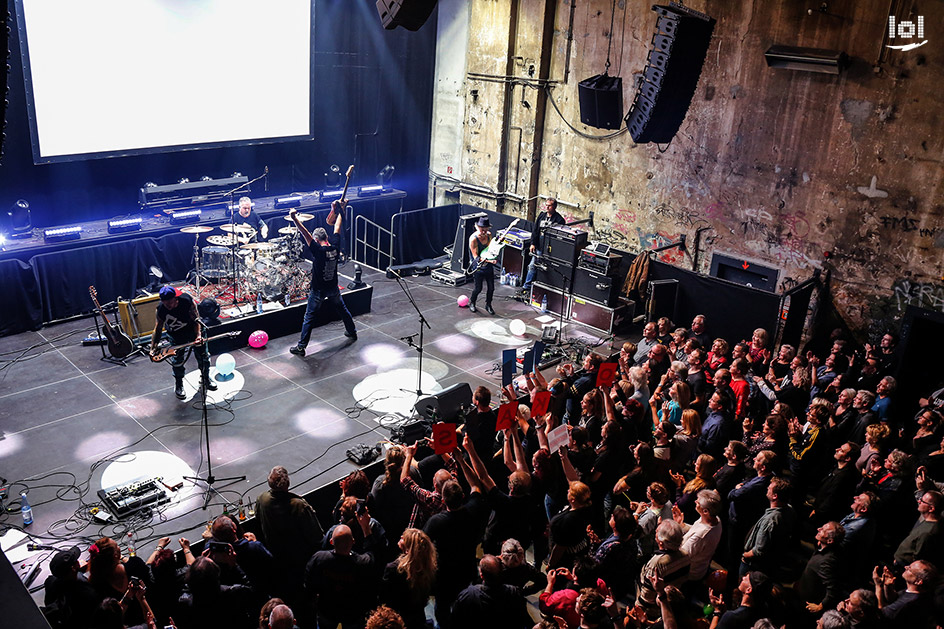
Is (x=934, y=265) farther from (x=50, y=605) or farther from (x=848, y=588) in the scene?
(x=50, y=605)

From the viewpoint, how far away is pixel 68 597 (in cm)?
433

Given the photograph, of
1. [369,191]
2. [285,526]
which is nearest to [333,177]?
[369,191]

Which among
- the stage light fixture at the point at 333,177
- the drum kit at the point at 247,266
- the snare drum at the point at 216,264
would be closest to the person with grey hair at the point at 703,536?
the drum kit at the point at 247,266

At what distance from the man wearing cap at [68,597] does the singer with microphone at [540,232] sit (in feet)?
28.9

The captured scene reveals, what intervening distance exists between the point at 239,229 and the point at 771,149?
7.91 m

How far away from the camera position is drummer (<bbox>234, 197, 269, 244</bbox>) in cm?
1140

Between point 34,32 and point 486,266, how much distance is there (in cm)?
709

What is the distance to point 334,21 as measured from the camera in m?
14.2

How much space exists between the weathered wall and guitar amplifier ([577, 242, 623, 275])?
61.7 inches

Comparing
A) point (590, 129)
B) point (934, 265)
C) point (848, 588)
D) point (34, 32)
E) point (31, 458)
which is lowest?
point (31, 458)

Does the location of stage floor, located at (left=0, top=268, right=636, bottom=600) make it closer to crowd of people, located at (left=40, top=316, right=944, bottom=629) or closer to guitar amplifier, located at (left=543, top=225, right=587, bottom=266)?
guitar amplifier, located at (left=543, top=225, right=587, bottom=266)

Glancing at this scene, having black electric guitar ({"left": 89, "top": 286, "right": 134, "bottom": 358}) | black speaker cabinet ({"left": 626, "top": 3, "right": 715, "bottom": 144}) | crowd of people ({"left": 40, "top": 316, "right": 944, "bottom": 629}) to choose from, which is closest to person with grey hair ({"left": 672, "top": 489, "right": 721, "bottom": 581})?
crowd of people ({"left": 40, "top": 316, "right": 944, "bottom": 629})

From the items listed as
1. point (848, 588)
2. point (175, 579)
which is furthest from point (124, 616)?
point (848, 588)

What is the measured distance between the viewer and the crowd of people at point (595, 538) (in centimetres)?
441
